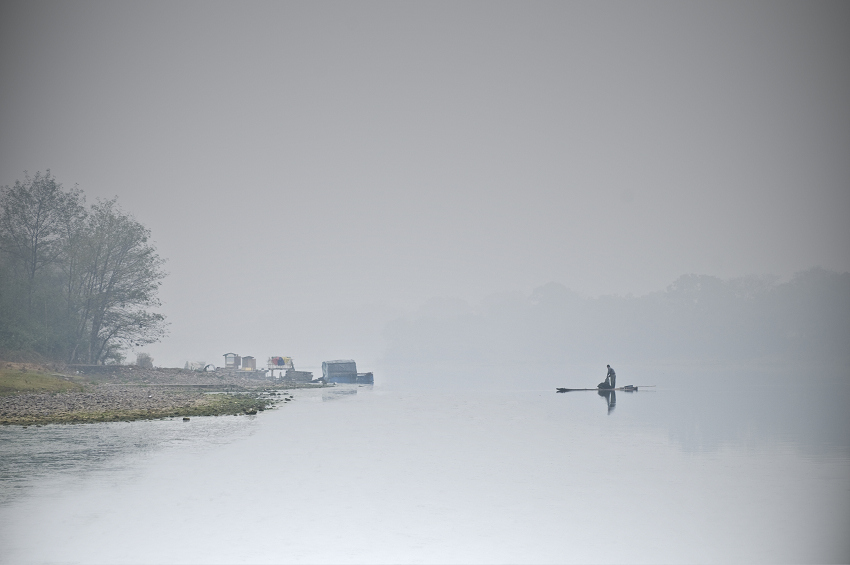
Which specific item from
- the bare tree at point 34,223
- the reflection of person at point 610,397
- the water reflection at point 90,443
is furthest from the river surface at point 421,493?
the bare tree at point 34,223

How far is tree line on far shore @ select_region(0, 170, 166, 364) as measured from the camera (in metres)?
64.1

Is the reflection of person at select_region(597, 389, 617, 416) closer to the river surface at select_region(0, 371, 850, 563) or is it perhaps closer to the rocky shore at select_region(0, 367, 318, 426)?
the river surface at select_region(0, 371, 850, 563)

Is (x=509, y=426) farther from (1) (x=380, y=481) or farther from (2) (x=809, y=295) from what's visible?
(2) (x=809, y=295)

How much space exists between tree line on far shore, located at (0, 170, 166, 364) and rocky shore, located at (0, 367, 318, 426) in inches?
186

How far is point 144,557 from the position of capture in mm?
15078

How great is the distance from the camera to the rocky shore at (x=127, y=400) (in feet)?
129

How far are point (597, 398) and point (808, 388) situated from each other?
29.0 meters

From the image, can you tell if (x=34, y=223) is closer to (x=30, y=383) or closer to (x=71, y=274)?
(x=71, y=274)

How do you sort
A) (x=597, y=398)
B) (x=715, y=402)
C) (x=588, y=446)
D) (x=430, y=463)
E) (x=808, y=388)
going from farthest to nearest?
(x=808, y=388)
(x=597, y=398)
(x=715, y=402)
(x=588, y=446)
(x=430, y=463)

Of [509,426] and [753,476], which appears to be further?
[509,426]

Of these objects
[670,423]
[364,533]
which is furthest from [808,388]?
[364,533]

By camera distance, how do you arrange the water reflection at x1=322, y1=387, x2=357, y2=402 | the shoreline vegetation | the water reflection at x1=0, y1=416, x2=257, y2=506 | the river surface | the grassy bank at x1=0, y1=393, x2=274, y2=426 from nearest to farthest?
the river surface < the water reflection at x1=0, y1=416, x2=257, y2=506 < the grassy bank at x1=0, y1=393, x2=274, y2=426 < the shoreline vegetation < the water reflection at x1=322, y1=387, x2=357, y2=402

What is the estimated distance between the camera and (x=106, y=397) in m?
48.7

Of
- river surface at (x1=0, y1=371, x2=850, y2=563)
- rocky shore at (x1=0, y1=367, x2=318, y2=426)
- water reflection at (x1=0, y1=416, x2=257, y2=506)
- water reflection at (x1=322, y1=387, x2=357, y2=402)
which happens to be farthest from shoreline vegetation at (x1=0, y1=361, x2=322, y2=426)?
water reflection at (x1=322, y1=387, x2=357, y2=402)
